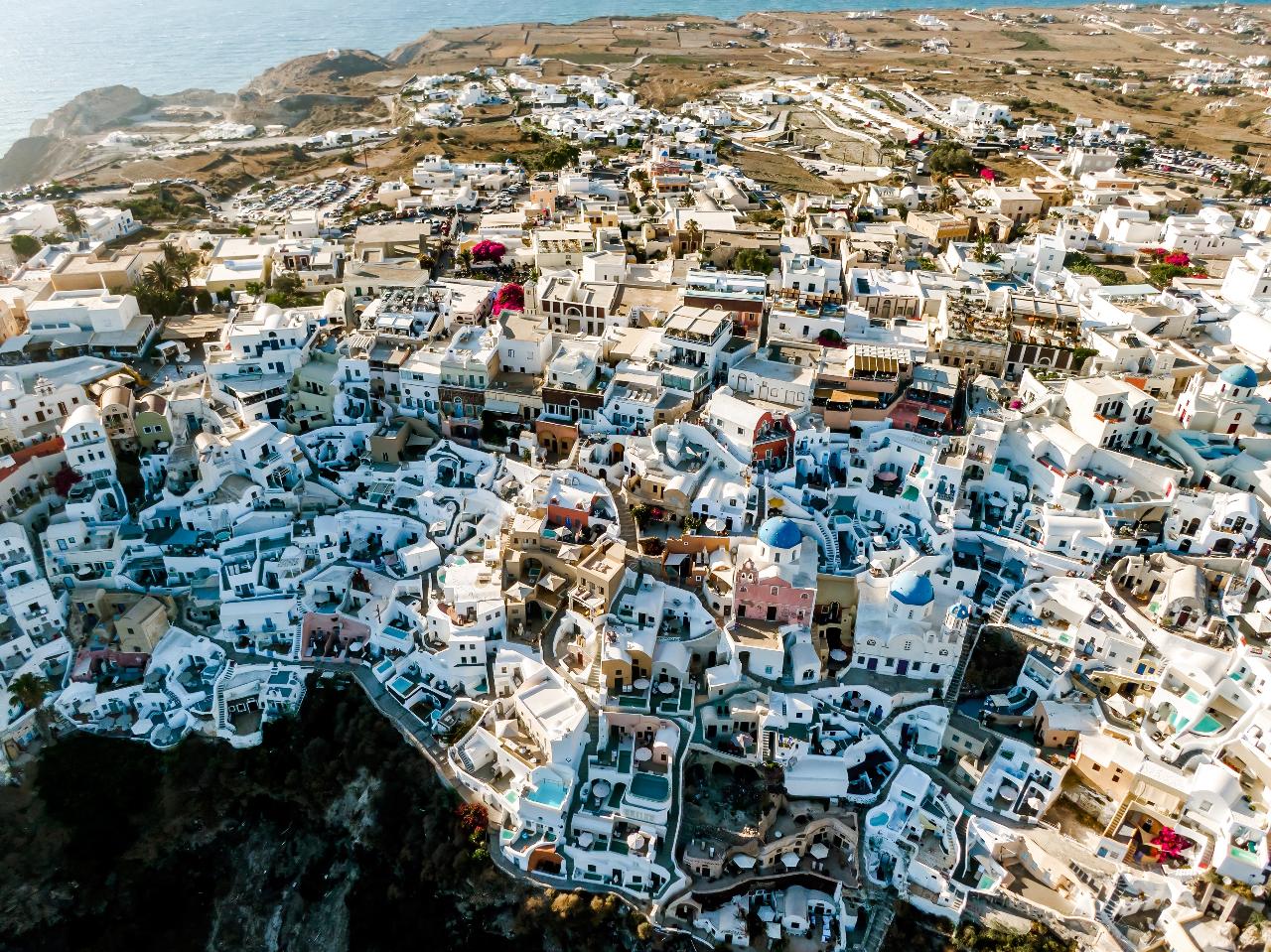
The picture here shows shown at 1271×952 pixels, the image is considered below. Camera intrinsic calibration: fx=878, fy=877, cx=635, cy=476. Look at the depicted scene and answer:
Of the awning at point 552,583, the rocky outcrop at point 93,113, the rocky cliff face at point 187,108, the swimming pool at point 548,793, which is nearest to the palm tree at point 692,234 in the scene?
the awning at point 552,583

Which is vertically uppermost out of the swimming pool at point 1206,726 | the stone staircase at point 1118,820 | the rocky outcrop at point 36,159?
the rocky outcrop at point 36,159

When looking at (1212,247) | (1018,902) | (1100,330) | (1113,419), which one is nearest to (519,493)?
(1018,902)

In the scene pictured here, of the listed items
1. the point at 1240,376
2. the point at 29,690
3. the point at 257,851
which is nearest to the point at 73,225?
the point at 29,690

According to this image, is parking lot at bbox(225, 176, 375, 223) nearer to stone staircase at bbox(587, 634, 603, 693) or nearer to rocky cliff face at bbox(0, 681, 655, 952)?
rocky cliff face at bbox(0, 681, 655, 952)

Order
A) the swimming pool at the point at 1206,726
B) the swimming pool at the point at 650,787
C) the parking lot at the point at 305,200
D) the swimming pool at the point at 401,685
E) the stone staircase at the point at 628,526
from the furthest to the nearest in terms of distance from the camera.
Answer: the parking lot at the point at 305,200 < the stone staircase at the point at 628,526 < the swimming pool at the point at 401,685 < the swimming pool at the point at 1206,726 < the swimming pool at the point at 650,787

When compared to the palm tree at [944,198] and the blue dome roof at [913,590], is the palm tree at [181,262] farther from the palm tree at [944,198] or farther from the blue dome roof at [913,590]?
the palm tree at [944,198]

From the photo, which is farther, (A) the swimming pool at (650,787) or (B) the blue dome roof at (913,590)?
(B) the blue dome roof at (913,590)
